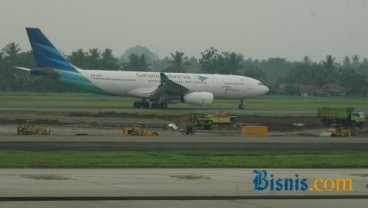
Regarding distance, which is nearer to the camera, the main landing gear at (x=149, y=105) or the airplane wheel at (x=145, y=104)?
the main landing gear at (x=149, y=105)

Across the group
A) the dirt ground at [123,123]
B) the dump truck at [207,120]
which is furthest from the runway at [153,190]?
the dump truck at [207,120]

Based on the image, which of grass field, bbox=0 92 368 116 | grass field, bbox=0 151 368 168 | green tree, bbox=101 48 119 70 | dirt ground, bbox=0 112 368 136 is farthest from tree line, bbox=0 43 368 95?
grass field, bbox=0 151 368 168

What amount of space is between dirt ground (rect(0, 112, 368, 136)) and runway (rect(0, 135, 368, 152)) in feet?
15.0

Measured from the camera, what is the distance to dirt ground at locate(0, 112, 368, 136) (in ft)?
155

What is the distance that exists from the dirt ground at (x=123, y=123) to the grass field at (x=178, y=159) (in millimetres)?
12566

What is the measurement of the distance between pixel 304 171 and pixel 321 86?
13651cm

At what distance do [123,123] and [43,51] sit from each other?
856 inches

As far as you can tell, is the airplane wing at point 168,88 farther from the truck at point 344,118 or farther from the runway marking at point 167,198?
the runway marking at point 167,198

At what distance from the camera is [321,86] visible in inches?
6329

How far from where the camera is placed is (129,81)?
73.4 metres

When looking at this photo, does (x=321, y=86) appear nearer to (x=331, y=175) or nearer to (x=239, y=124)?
(x=239, y=124)

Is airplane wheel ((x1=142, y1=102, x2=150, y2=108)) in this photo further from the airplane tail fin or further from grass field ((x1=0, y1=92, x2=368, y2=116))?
the airplane tail fin

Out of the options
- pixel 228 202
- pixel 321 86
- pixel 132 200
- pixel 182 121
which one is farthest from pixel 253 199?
pixel 321 86

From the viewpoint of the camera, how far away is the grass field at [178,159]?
27516 mm
